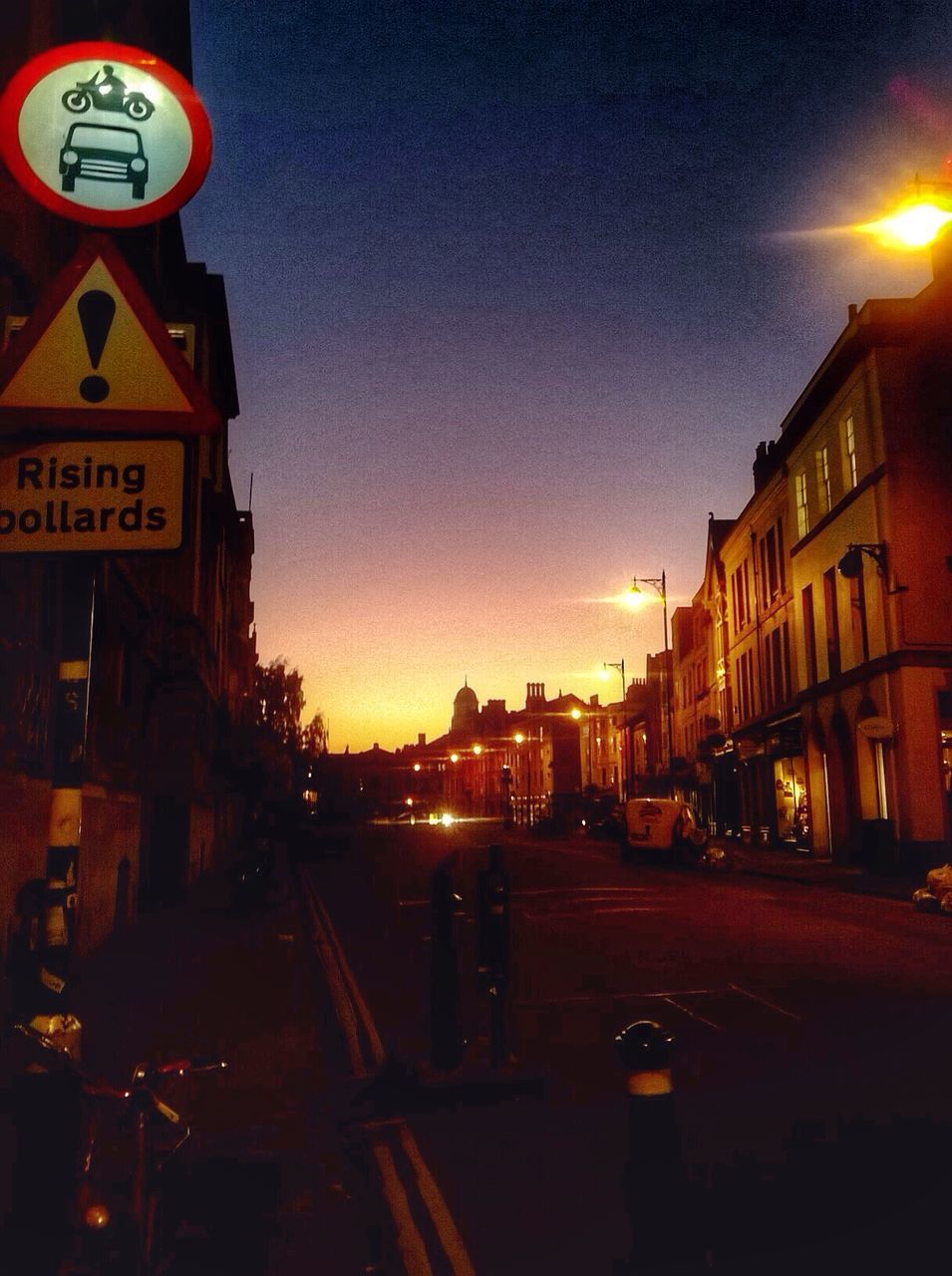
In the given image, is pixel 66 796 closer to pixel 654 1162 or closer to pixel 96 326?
pixel 96 326

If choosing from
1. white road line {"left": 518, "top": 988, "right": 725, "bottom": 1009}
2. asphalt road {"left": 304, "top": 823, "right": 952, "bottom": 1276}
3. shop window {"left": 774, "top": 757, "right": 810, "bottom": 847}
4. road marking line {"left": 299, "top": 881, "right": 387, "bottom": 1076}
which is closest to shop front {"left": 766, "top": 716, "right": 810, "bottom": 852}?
shop window {"left": 774, "top": 757, "right": 810, "bottom": 847}

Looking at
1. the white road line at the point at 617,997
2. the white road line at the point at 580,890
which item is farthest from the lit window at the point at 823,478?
the white road line at the point at 617,997

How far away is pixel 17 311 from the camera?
9.25m

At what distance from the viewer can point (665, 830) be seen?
98.2ft

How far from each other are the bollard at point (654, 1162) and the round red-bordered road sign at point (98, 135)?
10.6 feet

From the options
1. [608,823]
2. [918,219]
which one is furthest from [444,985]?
[608,823]

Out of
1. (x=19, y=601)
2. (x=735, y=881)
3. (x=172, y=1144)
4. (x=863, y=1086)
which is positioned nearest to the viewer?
(x=172, y=1144)

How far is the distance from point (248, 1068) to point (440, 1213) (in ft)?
10.2

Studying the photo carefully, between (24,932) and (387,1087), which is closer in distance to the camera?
(24,932)

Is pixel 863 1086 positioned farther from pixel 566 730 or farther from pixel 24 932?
pixel 566 730

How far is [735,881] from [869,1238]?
2109 cm

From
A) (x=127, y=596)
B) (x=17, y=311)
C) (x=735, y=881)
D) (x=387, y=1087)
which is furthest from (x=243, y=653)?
(x=387, y=1087)

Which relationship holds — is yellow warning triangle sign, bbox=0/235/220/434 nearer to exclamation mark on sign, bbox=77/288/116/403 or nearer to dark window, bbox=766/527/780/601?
exclamation mark on sign, bbox=77/288/116/403

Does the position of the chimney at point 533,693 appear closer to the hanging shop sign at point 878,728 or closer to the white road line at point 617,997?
the hanging shop sign at point 878,728
